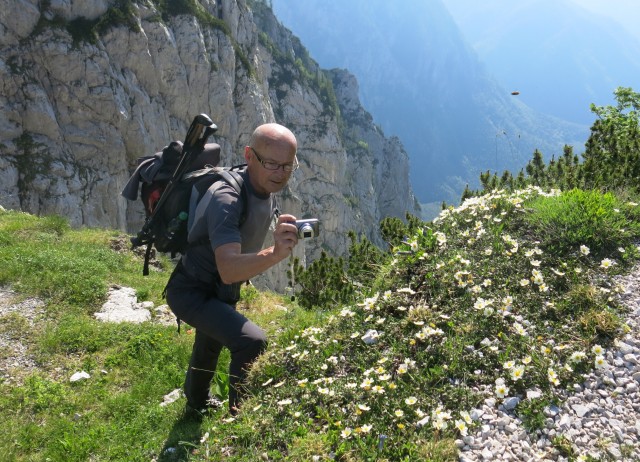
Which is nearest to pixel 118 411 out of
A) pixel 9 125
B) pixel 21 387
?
pixel 21 387

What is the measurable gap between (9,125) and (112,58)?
13883 millimetres

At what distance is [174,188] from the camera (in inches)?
199

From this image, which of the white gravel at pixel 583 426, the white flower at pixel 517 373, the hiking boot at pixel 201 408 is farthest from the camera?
the hiking boot at pixel 201 408

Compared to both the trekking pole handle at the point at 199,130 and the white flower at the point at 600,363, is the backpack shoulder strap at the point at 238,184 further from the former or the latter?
the white flower at the point at 600,363

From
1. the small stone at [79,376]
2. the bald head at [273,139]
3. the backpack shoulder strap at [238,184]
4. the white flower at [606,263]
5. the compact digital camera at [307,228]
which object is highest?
the bald head at [273,139]

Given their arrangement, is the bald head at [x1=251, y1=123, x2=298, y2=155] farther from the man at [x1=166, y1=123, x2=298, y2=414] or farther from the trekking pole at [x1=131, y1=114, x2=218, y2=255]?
the trekking pole at [x1=131, y1=114, x2=218, y2=255]

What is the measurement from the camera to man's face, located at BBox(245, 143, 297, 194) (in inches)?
181

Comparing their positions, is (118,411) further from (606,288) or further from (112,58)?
(112,58)

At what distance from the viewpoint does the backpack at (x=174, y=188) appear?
4844 millimetres

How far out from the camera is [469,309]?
5445 mm

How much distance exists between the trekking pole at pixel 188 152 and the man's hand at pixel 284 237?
1.66m

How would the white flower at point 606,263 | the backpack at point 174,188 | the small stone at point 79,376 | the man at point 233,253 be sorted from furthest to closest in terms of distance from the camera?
the small stone at point 79,376 < the white flower at point 606,263 < the backpack at point 174,188 < the man at point 233,253

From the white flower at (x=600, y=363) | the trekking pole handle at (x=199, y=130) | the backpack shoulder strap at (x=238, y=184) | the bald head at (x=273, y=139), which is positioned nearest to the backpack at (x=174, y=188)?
the backpack shoulder strap at (x=238, y=184)

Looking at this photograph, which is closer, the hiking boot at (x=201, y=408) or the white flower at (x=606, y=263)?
the hiking boot at (x=201, y=408)
